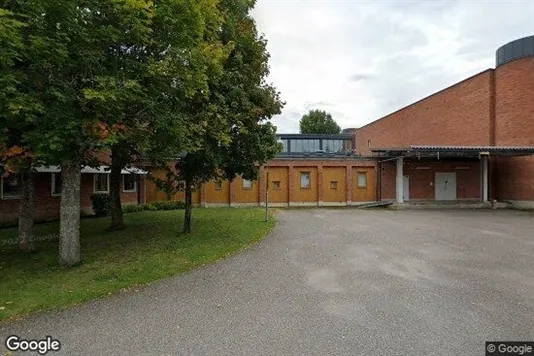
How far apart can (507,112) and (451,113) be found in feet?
16.4

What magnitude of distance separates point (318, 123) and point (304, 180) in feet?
122

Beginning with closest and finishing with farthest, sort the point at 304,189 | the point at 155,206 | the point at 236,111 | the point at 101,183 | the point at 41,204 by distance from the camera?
the point at 236,111
the point at 41,204
the point at 101,183
the point at 155,206
the point at 304,189

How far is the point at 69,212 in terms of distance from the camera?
812 cm

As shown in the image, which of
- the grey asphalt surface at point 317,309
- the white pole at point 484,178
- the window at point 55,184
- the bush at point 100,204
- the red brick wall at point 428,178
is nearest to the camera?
the grey asphalt surface at point 317,309

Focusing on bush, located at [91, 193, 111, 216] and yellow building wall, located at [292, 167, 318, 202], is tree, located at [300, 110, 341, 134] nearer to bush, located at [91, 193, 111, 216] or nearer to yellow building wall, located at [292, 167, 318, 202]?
yellow building wall, located at [292, 167, 318, 202]

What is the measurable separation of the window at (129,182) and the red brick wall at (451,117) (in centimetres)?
2497

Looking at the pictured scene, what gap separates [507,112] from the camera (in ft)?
81.0

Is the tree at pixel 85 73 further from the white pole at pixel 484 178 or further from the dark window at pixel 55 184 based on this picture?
the white pole at pixel 484 178

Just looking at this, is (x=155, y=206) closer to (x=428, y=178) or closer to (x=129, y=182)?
(x=129, y=182)

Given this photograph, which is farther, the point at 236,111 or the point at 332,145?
the point at 332,145

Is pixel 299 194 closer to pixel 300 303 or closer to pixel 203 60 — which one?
pixel 203 60

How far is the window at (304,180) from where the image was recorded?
2738cm

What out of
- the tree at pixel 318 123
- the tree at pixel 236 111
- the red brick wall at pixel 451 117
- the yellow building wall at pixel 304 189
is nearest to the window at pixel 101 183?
the tree at pixel 236 111

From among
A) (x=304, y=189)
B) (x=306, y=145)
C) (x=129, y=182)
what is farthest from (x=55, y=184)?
(x=306, y=145)
